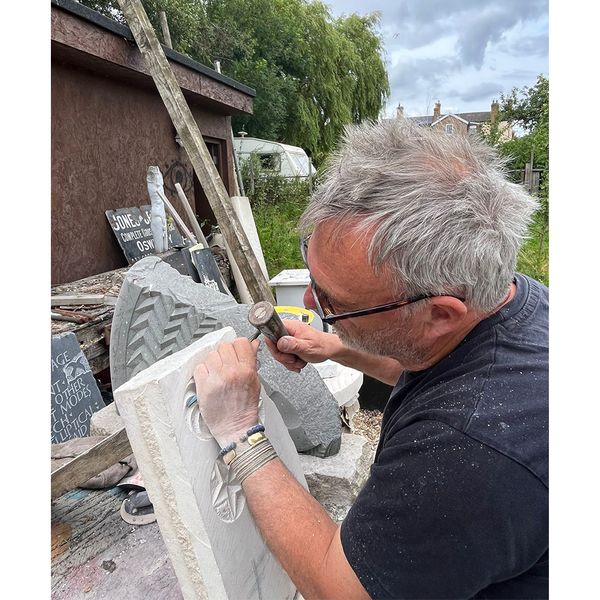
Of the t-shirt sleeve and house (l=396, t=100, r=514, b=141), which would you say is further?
house (l=396, t=100, r=514, b=141)

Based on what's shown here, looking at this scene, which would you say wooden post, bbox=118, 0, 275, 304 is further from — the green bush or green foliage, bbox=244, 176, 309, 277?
the green bush

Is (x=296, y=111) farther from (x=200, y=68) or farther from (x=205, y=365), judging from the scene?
(x=205, y=365)

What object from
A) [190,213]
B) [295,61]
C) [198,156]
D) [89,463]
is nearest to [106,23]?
[198,156]

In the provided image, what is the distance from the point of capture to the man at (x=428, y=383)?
0.91m

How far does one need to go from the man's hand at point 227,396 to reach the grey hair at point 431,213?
44 cm

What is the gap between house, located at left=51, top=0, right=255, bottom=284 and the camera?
432 centimetres

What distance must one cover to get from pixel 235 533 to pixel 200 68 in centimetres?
593

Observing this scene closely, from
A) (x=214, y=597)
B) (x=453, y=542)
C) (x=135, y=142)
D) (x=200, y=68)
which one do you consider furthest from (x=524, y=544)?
(x=200, y=68)

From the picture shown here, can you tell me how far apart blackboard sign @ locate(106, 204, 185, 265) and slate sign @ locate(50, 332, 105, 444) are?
6.98 feet

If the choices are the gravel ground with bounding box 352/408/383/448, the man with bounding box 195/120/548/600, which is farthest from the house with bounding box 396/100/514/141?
the gravel ground with bounding box 352/408/383/448

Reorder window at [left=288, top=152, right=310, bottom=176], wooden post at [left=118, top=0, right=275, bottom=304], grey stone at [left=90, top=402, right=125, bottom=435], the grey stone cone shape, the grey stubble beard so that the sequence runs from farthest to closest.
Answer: window at [left=288, top=152, right=310, bottom=176] < wooden post at [left=118, top=0, right=275, bottom=304] < grey stone at [left=90, top=402, right=125, bottom=435] < the grey stone cone shape < the grey stubble beard

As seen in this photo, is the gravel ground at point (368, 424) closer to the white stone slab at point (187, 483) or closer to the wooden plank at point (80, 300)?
the wooden plank at point (80, 300)

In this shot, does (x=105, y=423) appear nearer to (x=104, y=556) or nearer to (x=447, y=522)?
(x=104, y=556)

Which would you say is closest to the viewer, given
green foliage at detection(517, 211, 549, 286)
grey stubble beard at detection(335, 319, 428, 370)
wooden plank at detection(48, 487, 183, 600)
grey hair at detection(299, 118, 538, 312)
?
grey hair at detection(299, 118, 538, 312)
